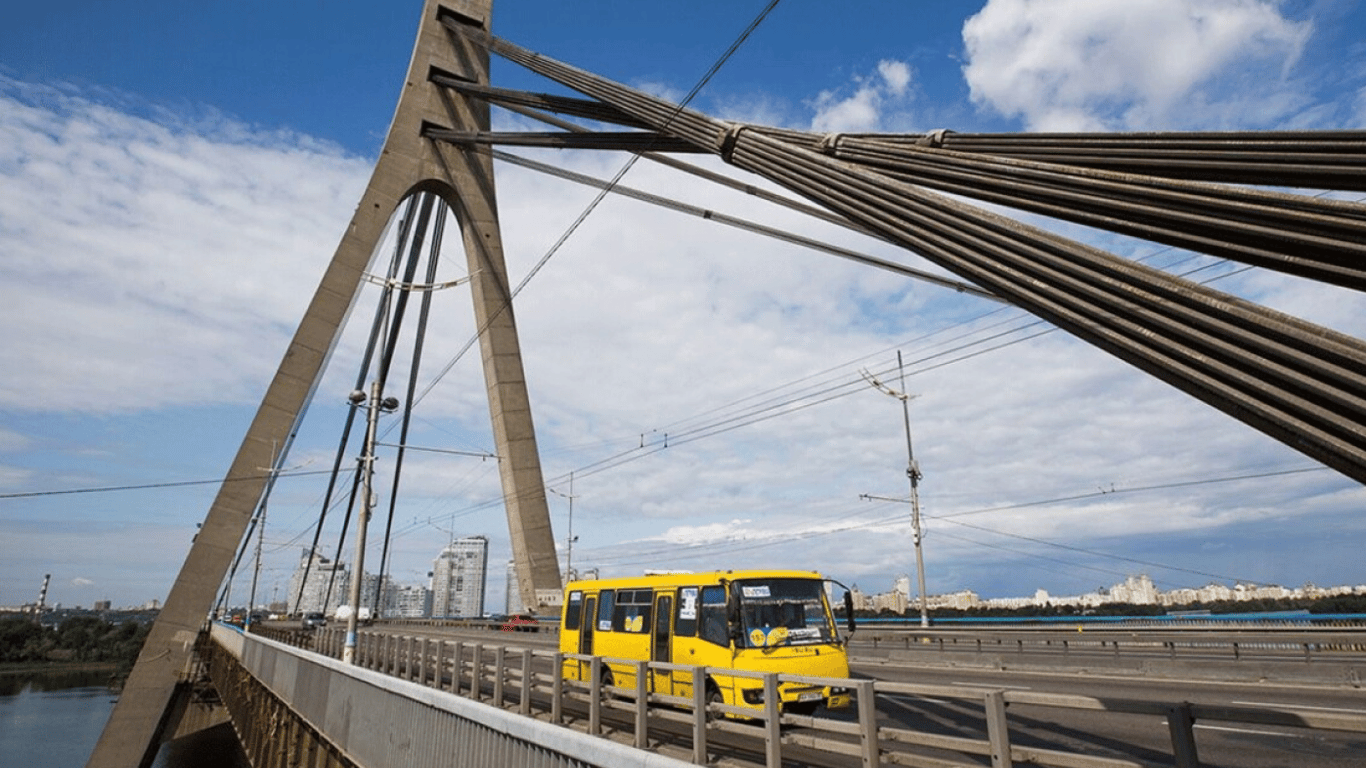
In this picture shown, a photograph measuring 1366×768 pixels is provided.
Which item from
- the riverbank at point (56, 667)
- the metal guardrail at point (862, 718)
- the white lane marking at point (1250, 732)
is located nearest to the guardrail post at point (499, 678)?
the metal guardrail at point (862, 718)

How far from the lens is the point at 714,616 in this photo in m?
11.7

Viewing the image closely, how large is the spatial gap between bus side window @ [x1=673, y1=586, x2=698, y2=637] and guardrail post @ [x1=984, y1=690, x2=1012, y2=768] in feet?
23.0

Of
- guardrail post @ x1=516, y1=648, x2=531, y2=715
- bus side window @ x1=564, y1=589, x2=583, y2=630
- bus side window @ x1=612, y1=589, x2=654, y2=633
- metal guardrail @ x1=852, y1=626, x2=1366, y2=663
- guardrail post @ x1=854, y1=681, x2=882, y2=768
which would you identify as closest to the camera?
guardrail post @ x1=854, y1=681, x2=882, y2=768

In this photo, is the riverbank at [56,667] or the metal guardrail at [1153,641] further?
the riverbank at [56,667]

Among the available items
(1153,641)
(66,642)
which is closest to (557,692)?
(1153,641)

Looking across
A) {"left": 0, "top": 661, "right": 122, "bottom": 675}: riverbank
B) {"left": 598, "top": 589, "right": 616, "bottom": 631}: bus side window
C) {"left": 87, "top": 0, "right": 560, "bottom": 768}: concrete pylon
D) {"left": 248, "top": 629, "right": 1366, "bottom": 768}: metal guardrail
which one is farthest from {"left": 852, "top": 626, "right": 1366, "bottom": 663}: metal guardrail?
{"left": 0, "top": 661, "right": 122, "bottom": 675}: riverbank

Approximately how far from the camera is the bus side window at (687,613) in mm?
12070

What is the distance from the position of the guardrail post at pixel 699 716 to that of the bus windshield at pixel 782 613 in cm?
339

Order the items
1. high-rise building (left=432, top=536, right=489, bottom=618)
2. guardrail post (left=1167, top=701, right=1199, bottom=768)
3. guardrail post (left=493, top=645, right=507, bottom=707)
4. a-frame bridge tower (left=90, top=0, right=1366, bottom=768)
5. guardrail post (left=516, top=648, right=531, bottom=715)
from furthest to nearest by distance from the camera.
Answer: high-rise building (left=432, top=536, right=489, bottom=618) < guardrail post (left=493, top=645, right=507, bottom=707) < guardrail post (left=516, top=648, right=531, bottom=715) < guardrail post (left=1167, top=701, right=1199, bottom=768) < a-frame bridge tower (left=90, top=0, right=1366, bottom=768)

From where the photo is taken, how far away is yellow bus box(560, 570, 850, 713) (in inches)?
432

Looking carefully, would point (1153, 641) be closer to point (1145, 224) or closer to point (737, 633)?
point (737, 633)

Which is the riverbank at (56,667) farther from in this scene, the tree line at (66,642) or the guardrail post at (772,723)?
the guardrail post at (772,723)

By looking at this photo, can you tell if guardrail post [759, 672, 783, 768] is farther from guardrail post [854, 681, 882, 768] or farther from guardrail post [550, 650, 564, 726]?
guardrail post [550, 650, 564, 726]

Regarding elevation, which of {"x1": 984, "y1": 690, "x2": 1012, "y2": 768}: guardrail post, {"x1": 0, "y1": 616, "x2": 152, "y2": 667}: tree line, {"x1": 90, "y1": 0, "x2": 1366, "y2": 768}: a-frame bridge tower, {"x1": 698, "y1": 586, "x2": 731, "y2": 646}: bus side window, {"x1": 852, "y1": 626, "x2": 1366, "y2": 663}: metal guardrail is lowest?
{"x1": 0, "y1": 616, "x2": 152, "y2": 667}: tree line
